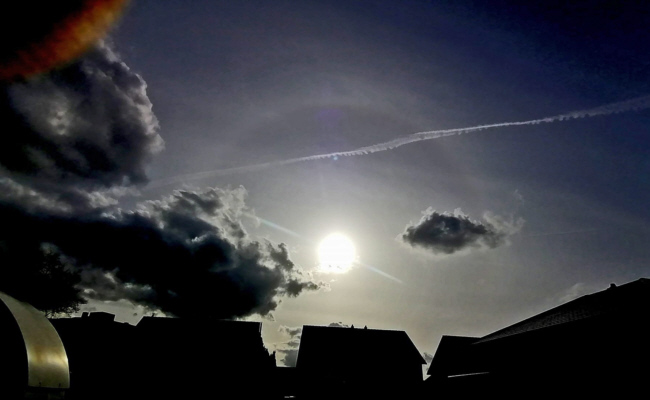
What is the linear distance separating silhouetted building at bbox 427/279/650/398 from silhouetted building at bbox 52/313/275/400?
2266cm

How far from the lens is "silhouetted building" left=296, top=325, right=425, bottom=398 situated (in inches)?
1451

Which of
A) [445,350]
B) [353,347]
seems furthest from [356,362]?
[445,350]

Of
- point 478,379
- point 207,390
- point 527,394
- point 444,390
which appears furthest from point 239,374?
point 527,394

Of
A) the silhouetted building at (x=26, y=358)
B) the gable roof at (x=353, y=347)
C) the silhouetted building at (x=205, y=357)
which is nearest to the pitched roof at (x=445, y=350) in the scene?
the gable roof at (x=353, y=347)

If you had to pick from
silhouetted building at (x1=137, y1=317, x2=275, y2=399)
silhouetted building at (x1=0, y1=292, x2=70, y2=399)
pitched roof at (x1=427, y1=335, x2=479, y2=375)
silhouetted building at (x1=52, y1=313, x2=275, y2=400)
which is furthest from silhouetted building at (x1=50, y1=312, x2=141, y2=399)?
silhouetted building at (x1=0, y1=292, x2=70, y2=399)

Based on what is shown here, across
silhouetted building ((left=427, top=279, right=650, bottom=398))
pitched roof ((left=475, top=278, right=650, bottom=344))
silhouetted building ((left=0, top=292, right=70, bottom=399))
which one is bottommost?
silhouetted building ((left=0, top=292, right=70, bottom=399))

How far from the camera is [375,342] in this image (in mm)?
42406

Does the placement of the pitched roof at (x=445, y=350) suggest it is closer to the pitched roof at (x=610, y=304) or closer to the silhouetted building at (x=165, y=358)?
the silhouetted building at (x=165, y=358)

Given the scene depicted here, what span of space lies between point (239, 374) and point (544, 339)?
2852cm

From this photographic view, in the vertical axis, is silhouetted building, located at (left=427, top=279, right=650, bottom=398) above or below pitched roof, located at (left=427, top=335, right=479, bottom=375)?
below

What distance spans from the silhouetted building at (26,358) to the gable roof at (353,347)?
36002 mm

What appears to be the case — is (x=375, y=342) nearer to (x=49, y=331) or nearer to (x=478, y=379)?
(x=478, y=379)

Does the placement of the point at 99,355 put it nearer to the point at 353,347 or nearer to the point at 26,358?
the point at 353,347

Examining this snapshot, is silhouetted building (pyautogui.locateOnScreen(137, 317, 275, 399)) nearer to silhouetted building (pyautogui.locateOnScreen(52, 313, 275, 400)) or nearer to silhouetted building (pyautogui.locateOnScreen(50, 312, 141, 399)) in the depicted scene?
silhouetted building (pyautogui.locateOnScreen(52, 313, 275, 400))
